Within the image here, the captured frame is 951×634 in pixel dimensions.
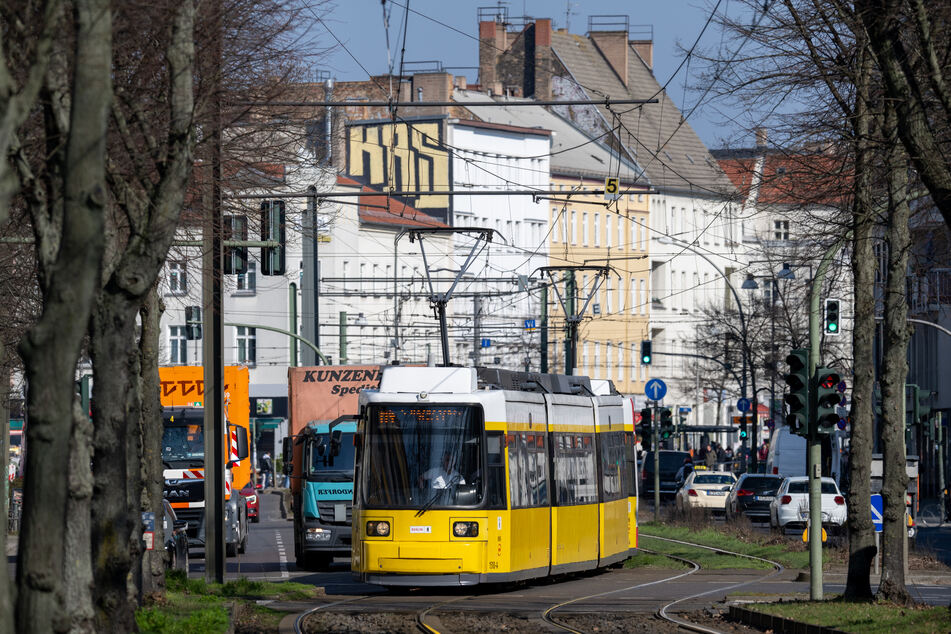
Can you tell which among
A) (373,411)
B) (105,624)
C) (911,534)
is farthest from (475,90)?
(105,624)

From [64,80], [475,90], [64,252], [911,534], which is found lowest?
[911,534]

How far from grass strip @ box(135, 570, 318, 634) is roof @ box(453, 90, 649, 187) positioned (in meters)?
83.9

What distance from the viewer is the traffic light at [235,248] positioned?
22.6 metres

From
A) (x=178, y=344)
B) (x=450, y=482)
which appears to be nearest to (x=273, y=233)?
(x=450, y=482)

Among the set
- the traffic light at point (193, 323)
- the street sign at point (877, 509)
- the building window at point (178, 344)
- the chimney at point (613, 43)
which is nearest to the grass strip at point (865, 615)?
the street sign at point (877, 509)

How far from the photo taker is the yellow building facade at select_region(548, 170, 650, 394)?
109m

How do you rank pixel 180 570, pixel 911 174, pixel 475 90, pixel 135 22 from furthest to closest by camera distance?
pixel 475 90 → pixel 180 570 → pixel 911 174 → pixel 135 22

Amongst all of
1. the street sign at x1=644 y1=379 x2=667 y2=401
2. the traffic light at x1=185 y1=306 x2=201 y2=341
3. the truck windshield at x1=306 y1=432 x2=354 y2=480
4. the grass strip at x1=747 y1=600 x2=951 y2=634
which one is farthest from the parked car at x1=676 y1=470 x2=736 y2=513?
the grass strip at x1=747 y1=600 x2=951 y2=634

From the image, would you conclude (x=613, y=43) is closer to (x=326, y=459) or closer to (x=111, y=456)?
(x=326, y=459)

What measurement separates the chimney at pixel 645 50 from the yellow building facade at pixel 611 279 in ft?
34.8

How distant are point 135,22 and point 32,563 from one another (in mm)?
4791

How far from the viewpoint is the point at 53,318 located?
10273mm

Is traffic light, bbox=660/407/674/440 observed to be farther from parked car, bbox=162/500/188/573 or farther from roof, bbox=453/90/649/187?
roof, bbox=453/90/649/187

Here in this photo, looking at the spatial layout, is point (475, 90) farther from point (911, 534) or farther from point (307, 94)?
point (307, 94)
